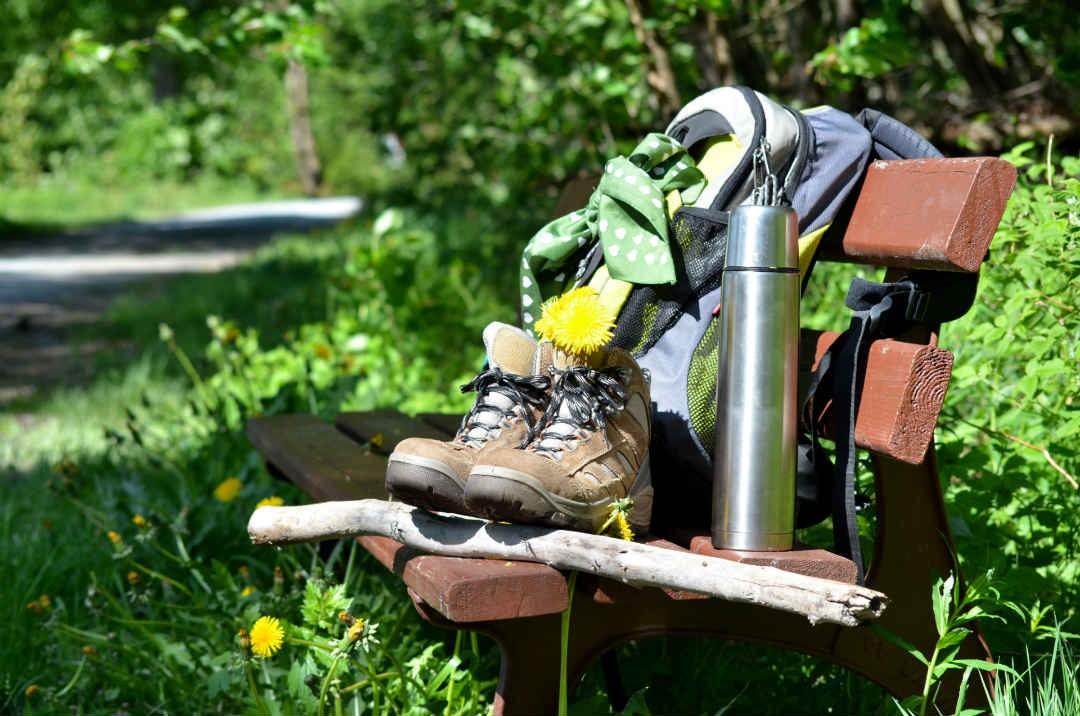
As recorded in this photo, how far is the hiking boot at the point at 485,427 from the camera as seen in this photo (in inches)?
69.0

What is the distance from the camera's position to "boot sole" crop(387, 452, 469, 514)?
5.72 ft

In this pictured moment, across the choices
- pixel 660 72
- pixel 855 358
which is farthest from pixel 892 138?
pixel 660 72

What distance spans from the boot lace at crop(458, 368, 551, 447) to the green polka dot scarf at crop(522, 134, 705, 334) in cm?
22

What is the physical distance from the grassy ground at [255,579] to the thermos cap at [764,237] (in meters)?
0.67

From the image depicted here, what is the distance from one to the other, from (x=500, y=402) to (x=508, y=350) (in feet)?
0.48

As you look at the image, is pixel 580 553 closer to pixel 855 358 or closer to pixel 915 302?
pixel 855 358

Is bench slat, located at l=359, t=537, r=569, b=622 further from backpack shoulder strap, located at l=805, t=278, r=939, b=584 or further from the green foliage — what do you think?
the green foliage

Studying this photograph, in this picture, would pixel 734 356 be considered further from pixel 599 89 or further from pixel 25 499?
pixel 599 89

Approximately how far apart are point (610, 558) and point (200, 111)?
7126 millimetres

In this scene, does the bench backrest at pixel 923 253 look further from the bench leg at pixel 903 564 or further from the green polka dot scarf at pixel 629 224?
the green polka dot scarf at pixel 629 224

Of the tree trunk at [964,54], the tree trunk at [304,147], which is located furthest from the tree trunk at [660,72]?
the tree trunk at [304,147]

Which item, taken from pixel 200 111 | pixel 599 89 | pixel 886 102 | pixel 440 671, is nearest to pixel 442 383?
pixel 599 89

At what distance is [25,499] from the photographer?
376 centimetres

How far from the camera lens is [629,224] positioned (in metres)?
2.04
